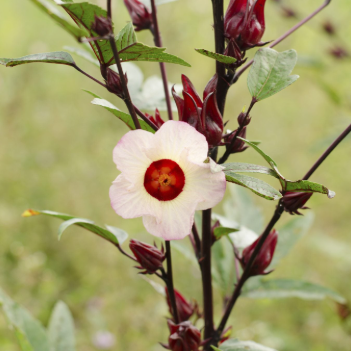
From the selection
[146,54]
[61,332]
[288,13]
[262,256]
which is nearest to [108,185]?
[288,13]

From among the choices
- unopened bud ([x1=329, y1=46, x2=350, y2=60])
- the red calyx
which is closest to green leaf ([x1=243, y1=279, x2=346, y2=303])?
the red calyx

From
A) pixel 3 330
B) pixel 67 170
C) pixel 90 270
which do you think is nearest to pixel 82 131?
pixel 67 170

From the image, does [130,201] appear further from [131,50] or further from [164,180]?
[131,50]

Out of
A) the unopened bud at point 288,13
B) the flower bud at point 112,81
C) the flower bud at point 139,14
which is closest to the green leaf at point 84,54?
the flower bud at point 139,14

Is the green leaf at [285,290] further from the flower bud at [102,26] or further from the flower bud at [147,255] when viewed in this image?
the flower bud at [102,26]

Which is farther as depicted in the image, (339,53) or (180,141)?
(339,53)

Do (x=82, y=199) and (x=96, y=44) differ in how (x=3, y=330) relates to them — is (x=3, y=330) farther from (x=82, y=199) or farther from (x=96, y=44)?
(x=96, y=44)
